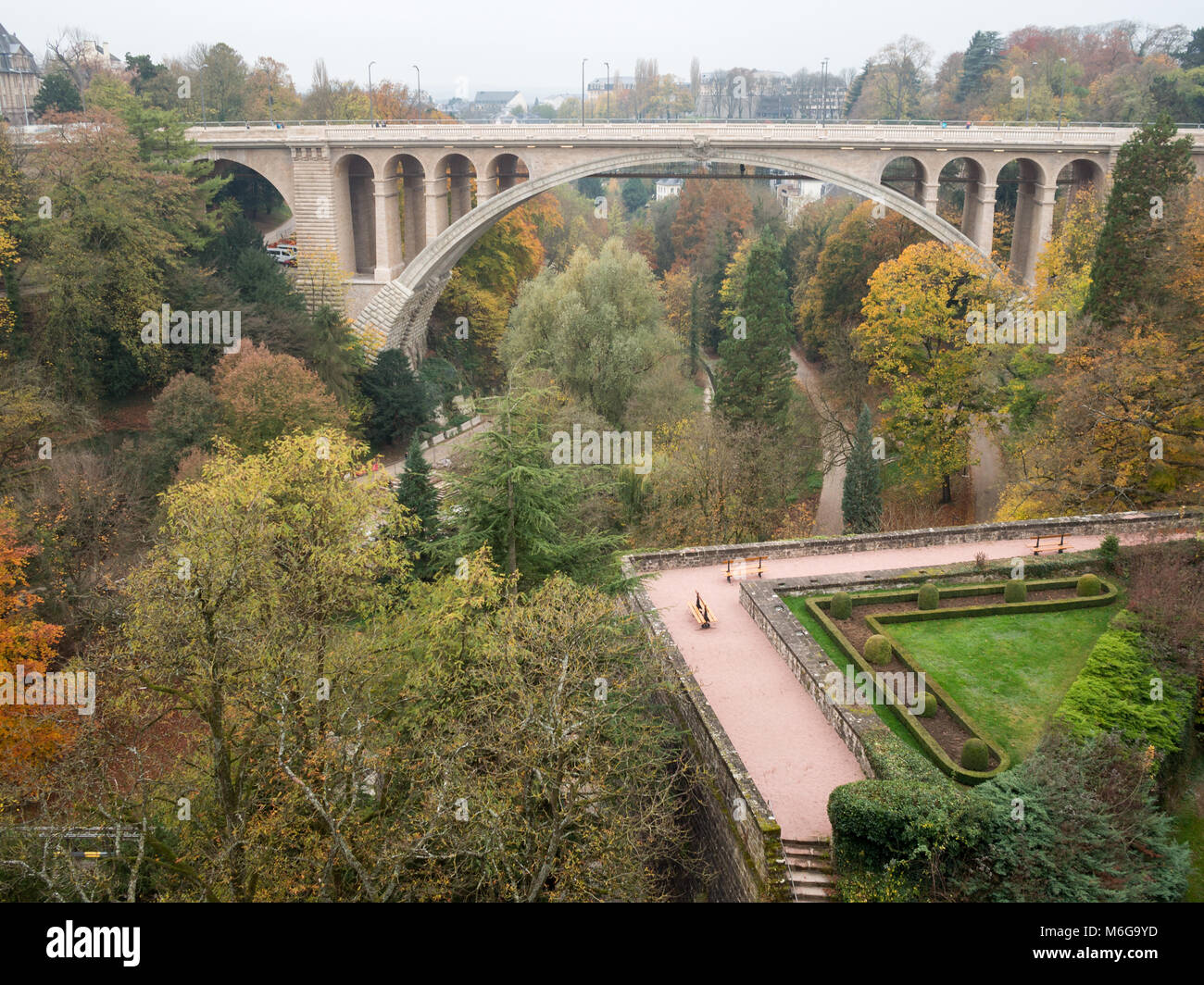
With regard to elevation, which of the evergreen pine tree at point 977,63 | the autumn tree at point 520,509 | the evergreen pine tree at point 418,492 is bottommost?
the evergreen pine tree at point 418,492

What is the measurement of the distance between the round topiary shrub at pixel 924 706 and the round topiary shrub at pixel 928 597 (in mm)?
3488

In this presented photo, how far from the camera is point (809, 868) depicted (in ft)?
44.3

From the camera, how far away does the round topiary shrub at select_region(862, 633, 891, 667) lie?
17641mm

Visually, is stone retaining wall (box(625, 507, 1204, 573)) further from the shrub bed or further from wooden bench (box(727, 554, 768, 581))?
the shrub bed

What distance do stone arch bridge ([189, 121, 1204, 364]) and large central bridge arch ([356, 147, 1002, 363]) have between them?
6 centimetres

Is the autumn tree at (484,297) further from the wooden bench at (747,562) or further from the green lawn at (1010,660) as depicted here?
the green lawn at (1010,660)

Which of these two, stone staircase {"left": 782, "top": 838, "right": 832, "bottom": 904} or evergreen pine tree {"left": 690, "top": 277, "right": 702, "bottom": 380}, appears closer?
stone staircase {"left": 782, "top": 838, "right": 832, "bottom": 904}

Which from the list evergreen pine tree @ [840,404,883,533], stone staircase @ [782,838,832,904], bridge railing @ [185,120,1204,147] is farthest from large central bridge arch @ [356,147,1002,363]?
stone staircase @ [782,838,832,904]

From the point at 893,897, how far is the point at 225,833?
8.95 m

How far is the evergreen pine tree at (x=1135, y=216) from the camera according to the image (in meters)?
Result: 26.7

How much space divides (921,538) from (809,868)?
11.0m

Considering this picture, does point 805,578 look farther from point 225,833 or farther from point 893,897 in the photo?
point 225,833

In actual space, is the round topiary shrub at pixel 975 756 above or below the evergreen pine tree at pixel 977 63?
below

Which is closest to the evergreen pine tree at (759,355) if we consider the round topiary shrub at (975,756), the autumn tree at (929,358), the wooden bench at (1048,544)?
the autumn tree at (929,358)
